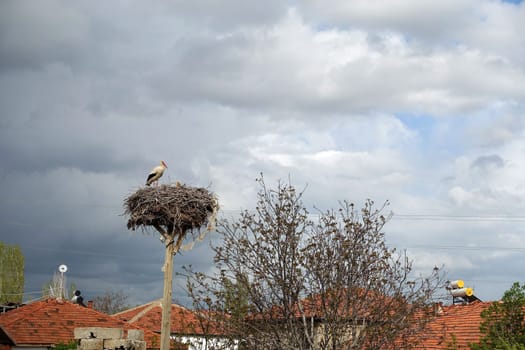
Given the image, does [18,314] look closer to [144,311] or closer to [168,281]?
[144,311]

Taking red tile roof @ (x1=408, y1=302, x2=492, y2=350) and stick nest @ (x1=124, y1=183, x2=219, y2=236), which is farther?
red tile roof @ (x1=408, y1=302, x2=492, y2=350)

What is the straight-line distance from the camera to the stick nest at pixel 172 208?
15.9m

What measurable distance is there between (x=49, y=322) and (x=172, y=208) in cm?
1518

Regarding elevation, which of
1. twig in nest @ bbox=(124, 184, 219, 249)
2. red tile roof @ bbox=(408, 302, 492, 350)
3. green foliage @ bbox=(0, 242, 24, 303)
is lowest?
red tile roof @ bbox=(408, 302, 492, 350)

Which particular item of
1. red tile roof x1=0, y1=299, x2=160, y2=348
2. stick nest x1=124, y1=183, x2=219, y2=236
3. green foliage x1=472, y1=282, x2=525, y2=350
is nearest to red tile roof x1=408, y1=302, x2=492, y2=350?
green foliage x1=472, y1=282, x2=525, y2=350

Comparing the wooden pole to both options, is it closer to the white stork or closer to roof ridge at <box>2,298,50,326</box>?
the white stork

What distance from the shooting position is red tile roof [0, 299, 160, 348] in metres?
26.8

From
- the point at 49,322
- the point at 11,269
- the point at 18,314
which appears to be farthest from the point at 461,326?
the point at 11,269

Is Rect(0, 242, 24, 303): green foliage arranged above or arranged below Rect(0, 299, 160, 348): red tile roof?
above

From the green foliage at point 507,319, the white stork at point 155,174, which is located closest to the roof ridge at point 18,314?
the white stork at point 155,174

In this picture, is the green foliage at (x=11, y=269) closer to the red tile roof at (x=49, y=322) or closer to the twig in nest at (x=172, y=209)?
the red tile roof at (x=49, y=322)

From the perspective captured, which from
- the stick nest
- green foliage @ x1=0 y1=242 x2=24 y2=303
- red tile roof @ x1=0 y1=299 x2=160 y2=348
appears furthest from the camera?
green foliage @ x1=0 y1=242 x2=24 y2=303

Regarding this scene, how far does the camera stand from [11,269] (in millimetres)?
57562

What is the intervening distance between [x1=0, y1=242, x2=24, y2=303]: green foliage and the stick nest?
44317 millimetres
